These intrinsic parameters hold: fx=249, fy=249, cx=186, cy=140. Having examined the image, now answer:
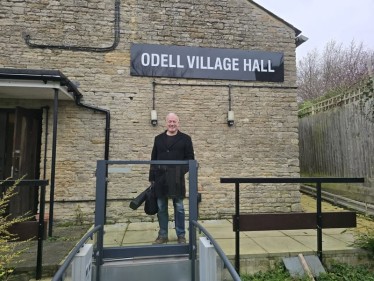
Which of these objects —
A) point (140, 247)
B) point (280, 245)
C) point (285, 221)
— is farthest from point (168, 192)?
point (280, 245)

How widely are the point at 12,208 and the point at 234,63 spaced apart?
16.5 feet

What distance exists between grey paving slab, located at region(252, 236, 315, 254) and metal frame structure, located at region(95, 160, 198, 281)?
124cm

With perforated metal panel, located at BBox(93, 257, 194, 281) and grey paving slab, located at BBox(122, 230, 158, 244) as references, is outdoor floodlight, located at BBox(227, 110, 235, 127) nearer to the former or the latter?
grey paving slab, located at BBox(122, 230, 158, 244)

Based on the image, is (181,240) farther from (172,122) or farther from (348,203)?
(348,203)

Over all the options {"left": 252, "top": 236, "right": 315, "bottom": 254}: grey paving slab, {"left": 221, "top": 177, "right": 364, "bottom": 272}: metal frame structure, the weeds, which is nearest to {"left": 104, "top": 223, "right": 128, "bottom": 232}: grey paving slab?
the weeds

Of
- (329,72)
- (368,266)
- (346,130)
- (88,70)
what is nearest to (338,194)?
(346,130)

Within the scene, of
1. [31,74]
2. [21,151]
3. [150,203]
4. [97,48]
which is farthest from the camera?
[97,48]

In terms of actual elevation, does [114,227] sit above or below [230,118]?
below

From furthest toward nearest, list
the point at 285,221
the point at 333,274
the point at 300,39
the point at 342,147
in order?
the point at 342,147 < the point at 300,39 < the point at 285,221 < the point at 333,274

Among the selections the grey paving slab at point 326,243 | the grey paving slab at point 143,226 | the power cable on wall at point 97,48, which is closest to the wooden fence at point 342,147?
the grey paving slab at point 326,243

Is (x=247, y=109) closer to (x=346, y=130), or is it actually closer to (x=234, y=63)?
(x=234, y=63)

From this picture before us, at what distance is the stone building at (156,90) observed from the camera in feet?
15.8

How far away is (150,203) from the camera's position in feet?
9.89

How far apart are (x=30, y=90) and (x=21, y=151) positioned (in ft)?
3.55
